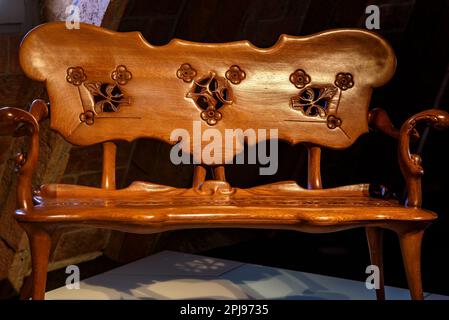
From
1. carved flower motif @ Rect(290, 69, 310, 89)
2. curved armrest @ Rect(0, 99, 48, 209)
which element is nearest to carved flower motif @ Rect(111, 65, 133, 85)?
curved armrest @ Rect(0, 99, 48, 209)

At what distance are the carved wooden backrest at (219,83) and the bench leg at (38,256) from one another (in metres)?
0.55

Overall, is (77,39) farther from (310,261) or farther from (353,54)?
(310,261)

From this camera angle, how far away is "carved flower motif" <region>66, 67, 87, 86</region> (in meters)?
2.52

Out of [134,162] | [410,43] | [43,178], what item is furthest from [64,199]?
[410,43]

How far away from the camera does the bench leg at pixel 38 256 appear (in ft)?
6.77

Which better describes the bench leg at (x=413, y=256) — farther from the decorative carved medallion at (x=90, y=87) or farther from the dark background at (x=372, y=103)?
the decorative carved medallion at (x=90, y=87)

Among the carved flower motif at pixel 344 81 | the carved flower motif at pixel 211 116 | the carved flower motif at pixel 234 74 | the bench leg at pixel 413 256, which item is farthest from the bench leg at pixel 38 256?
the carved flower motif at pixel 344 81

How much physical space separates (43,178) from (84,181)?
0.96 feet

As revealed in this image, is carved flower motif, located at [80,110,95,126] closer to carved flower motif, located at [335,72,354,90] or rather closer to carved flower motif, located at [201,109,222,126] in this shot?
carved flower motif, located at [201,109,222,126]

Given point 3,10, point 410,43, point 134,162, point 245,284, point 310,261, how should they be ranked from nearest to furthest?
Result: point 3,10, point 245,284, point 134,162, point 310,261, point 410,43

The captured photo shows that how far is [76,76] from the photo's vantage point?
2533 millimetres

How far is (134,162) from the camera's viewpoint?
10.7 feet

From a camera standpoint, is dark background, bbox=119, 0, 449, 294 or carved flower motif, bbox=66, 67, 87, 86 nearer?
carved flower motif, bbox=66, 67, 87, 86

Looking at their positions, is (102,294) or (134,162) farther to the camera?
(134,162)
